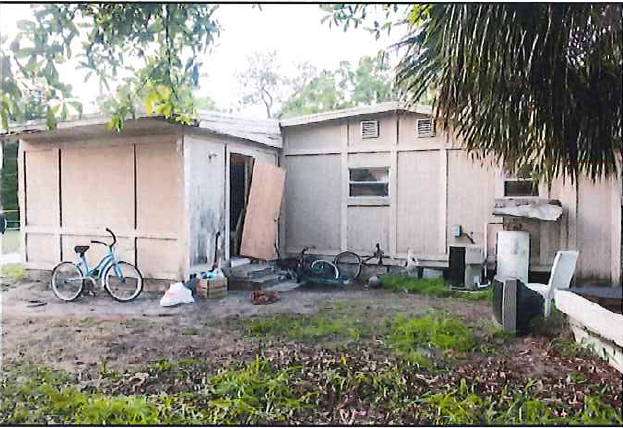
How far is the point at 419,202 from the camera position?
7402 millimetres

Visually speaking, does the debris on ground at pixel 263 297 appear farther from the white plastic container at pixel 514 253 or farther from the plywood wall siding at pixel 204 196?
the white plastic container at pixel 514 253

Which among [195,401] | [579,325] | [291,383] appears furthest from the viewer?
[579,325]

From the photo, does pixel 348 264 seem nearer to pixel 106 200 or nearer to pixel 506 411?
pixel 106 200

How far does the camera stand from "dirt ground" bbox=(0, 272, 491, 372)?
377 centimetres

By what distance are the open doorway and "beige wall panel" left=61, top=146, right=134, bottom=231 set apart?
1.68m

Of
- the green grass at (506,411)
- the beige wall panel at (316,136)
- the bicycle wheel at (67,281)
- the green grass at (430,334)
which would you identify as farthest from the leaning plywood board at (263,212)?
the green grass at (506,411)

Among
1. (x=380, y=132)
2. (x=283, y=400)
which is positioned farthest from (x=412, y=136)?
(x=283, y=400)

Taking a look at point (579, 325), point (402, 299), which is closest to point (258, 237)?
point (402, 299)

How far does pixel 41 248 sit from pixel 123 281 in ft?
6.20

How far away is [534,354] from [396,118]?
4.63 m

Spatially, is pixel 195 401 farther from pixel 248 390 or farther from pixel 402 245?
pixel 402 245

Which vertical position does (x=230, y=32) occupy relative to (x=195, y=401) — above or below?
above

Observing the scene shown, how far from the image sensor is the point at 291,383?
3021mm

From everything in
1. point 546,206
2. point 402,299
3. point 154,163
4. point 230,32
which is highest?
point 230,32
